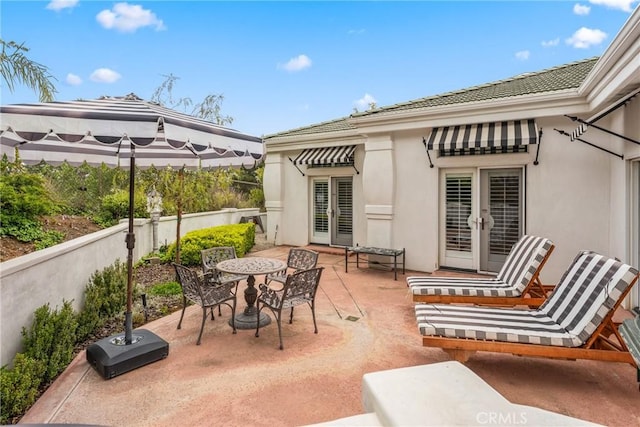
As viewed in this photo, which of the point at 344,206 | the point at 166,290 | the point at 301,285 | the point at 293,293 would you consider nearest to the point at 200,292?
the point at 293,293

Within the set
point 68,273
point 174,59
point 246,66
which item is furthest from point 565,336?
point 174,59

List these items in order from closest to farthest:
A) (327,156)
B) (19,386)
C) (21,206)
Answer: (19,386)
(21,206)
(327,156)

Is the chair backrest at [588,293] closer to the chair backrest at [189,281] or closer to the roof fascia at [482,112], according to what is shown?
the roof fascia at [482,112]

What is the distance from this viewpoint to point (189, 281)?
17.2ft

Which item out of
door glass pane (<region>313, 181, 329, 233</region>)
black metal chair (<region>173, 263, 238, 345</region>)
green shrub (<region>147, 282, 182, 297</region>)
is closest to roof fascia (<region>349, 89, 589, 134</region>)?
door glass pane (<region>313, 181, 329, 233</region>)

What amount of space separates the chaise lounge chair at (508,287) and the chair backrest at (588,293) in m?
0.81

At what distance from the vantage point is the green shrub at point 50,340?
4.03 m

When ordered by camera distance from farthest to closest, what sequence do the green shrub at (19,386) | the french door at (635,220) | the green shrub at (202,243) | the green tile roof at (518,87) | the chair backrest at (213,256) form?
the green shrub at (202,243), the green tile roof at (518,87), the chair backrest at (213,256), the french door at (635,220), the green shrub at (19,386)

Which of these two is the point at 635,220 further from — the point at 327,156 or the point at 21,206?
the point at 21,206

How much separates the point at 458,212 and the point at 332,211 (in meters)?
4.81

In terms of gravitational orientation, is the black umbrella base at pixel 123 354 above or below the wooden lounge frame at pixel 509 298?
below

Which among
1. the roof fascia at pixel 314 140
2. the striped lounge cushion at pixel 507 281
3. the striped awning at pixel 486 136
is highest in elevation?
the roof fascia at pixel 314 140

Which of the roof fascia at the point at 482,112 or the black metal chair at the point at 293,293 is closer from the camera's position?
the black metal chair at the point at 293,293

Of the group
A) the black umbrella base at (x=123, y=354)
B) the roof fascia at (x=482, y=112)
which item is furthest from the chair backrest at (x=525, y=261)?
the black umbrella base at (x=123, y=354)
